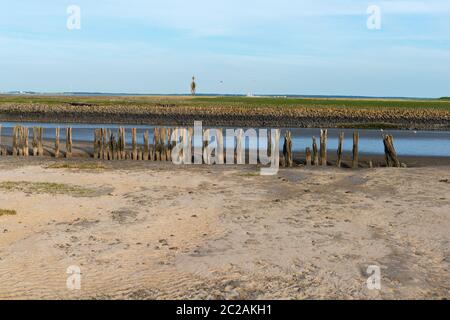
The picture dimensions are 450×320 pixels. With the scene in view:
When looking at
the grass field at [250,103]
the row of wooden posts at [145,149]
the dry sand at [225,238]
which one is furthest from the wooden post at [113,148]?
the grass field at [250,103]

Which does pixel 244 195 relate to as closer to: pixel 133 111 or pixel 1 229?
pixel 1 229

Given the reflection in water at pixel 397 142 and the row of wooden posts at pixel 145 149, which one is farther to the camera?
the reflection in water at pixel 397 142

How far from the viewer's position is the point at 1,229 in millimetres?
12562

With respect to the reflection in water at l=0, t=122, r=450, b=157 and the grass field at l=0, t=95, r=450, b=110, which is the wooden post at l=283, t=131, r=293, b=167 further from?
the grass field at l=0, t=95, r=450, b=110

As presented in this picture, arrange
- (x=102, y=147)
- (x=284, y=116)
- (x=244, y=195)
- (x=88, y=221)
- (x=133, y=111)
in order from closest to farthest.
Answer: (x=88, y=221)
(x=244, y=195)
(x=102, y=147)
(x=284, y=116)
(x=133, y=111)

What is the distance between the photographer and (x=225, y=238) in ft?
40.3

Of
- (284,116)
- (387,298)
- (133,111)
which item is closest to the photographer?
(387,298)

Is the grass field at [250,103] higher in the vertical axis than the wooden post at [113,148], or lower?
higher

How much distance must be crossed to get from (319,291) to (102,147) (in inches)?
797

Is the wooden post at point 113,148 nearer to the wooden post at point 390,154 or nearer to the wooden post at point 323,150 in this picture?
the wooden post at point 323,150

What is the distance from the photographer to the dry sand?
920cm

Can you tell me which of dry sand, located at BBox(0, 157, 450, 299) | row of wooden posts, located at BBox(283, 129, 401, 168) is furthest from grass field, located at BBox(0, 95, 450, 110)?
dry sand, located at BBox(0, 157, 450, 299)

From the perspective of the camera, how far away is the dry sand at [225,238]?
920 cm
